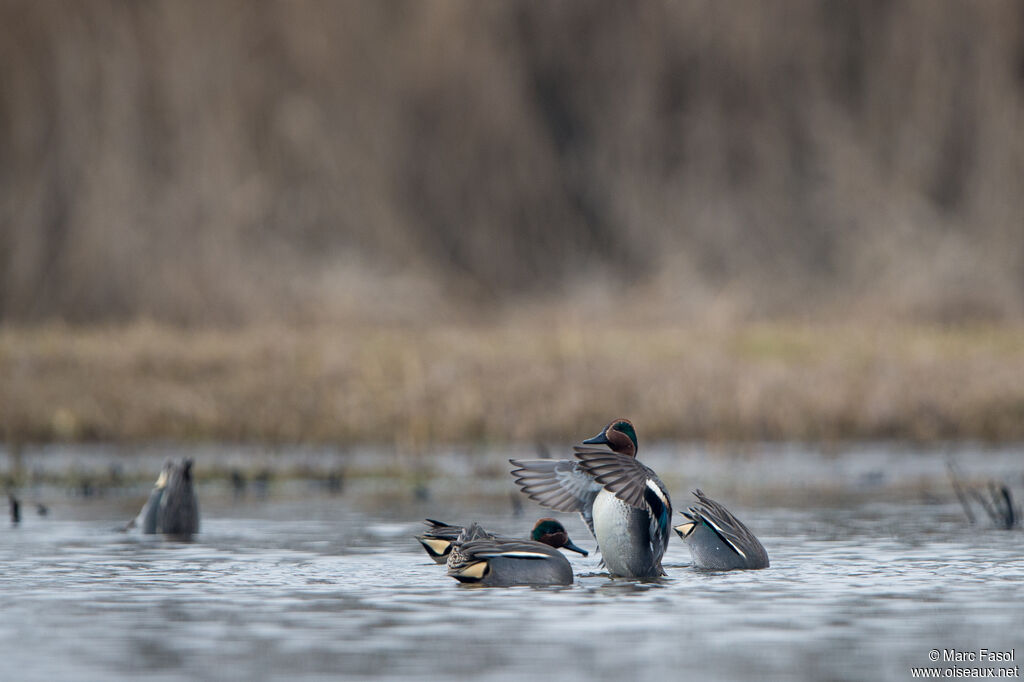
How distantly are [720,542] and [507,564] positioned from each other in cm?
132

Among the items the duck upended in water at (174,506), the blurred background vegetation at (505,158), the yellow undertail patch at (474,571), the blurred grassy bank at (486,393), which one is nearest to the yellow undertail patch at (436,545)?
the yellow undertail patch at (474,571)

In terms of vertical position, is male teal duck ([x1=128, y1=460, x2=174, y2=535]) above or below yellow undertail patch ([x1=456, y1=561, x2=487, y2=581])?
above

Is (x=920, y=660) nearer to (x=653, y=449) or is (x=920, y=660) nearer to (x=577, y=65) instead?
(x=653, y=449)

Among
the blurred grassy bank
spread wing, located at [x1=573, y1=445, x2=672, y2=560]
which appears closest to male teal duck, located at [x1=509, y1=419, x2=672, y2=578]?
spread wing, located at [x1=573, y1=445, x2=672, y2=560]

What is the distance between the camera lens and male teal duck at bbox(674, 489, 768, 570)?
950 centimetres

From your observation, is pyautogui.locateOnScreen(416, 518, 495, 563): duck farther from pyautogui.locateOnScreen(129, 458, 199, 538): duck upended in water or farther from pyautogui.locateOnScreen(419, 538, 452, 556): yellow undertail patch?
pyautogui.locateOnScreen(129, 458, 199, 538): duck upended in water

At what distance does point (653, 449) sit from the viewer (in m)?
18.8

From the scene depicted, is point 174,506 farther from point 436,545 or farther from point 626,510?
point 626,510

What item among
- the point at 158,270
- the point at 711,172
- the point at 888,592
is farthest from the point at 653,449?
the point at 711,172

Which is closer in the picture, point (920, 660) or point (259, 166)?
point (920, 660)

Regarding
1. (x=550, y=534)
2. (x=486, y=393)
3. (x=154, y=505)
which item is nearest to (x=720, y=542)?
(x=550, y=534)

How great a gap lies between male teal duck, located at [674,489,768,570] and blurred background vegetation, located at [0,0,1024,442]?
18.6m

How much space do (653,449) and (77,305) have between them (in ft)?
57.1

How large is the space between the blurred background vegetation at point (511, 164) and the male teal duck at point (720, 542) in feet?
61.0
